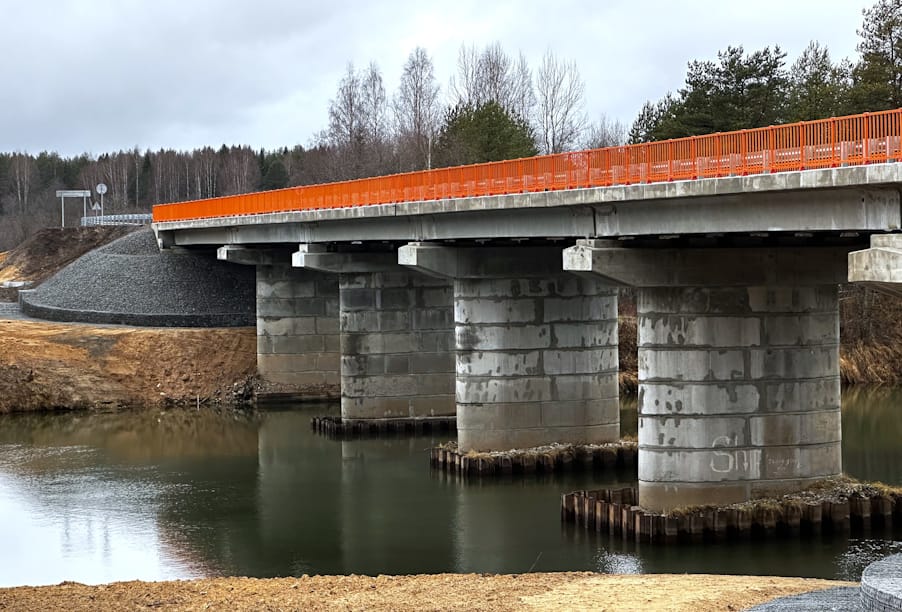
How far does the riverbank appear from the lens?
74.3 feet

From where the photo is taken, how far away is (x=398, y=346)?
52125mm

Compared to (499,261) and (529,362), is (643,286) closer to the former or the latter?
(529,362)

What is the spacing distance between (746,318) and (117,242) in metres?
58.9

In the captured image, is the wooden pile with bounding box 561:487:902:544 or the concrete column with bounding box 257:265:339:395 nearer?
the wooden pile with bounding box 561:487:902:544

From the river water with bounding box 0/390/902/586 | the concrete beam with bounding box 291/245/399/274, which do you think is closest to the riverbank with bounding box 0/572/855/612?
the river water with bounding box 0/390/902/586

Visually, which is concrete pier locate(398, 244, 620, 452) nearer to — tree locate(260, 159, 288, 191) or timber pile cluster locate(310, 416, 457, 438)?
timber pile cluster locate(310, 416, 457, 438)

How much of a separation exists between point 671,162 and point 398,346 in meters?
24.5

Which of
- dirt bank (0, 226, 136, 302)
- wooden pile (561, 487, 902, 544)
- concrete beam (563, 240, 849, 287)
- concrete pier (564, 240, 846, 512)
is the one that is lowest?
wooden pile (561, 487, 902, 544)

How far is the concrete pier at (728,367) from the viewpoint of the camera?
3203 centimetres

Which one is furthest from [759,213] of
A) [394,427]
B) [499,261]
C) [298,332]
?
[298,332]

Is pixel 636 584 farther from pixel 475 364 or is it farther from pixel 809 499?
pixel 475 364

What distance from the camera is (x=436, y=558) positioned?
30.8 meters

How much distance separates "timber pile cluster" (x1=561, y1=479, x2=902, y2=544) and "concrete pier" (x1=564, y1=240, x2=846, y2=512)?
60cm

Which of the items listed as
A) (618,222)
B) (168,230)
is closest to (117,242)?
(168,230)
